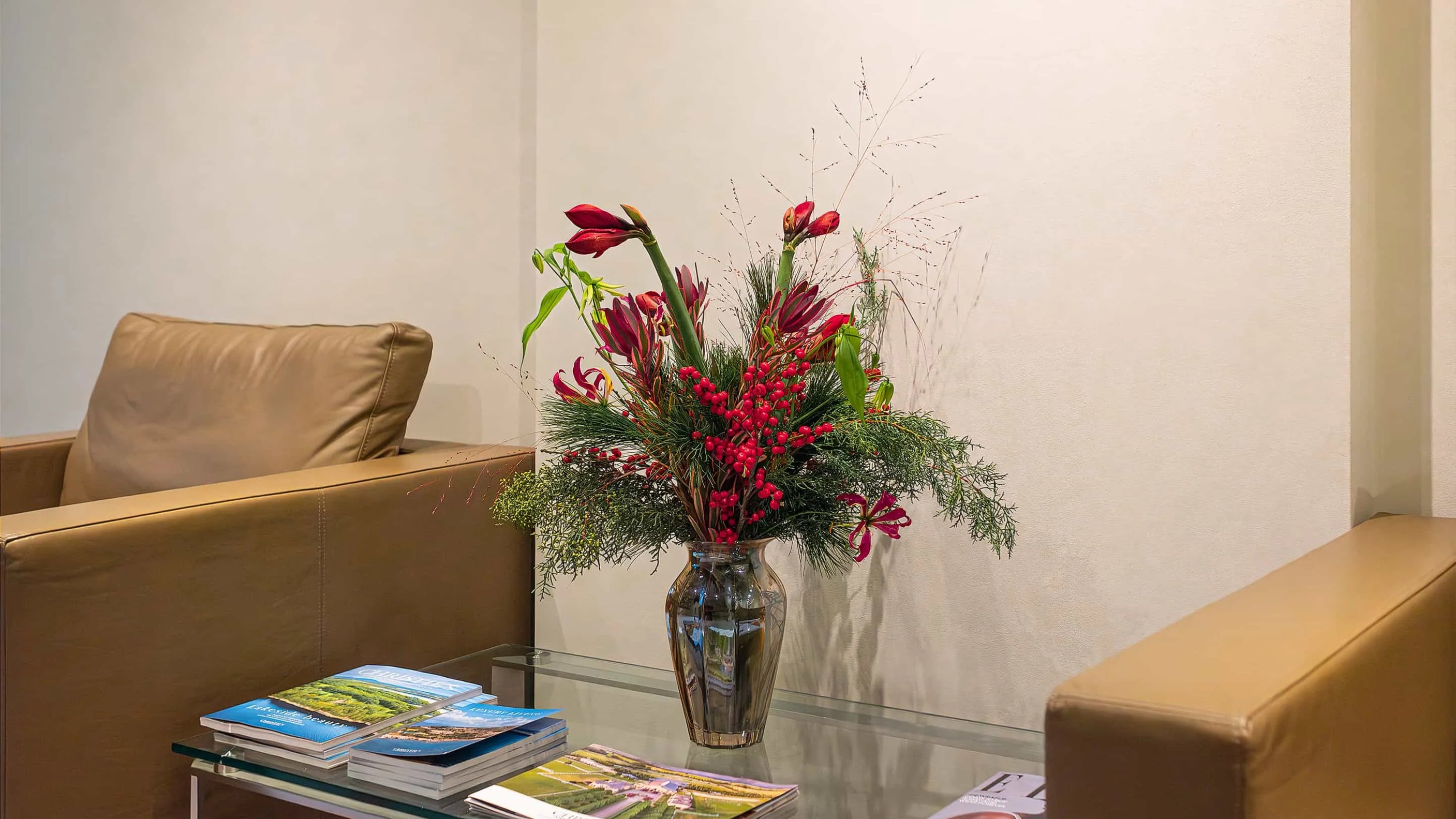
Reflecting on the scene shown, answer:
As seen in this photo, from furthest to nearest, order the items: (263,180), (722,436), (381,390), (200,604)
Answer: (263,180), (381,390), (200,604), (722,436)

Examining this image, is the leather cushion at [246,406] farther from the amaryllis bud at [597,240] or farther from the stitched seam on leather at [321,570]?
the amaryllis bud at [597,240]

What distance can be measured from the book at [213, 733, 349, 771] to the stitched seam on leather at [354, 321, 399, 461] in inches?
23.7

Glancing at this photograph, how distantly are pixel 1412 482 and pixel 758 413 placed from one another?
83 cm

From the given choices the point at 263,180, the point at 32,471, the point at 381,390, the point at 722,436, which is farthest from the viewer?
the point at 263,180

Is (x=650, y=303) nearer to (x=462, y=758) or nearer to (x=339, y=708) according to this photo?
(x=462, y=758)

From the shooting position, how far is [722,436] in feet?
4.13

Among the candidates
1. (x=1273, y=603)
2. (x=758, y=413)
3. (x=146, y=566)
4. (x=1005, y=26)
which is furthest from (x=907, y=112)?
(x=146, y=566)

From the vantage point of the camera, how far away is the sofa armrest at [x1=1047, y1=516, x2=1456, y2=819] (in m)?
0.71

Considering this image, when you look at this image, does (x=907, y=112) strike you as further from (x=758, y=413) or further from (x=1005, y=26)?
(x=758, y=413)

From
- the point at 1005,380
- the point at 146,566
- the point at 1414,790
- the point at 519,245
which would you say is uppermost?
the point at 519,245

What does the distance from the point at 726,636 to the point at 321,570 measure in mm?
691

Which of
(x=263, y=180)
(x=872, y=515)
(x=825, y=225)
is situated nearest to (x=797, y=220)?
(x=825, y=225)

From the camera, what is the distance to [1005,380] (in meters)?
1.57

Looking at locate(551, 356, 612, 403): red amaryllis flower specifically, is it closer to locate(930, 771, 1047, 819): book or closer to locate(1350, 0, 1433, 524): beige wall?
locate(930, 771, 1047, 819): book
